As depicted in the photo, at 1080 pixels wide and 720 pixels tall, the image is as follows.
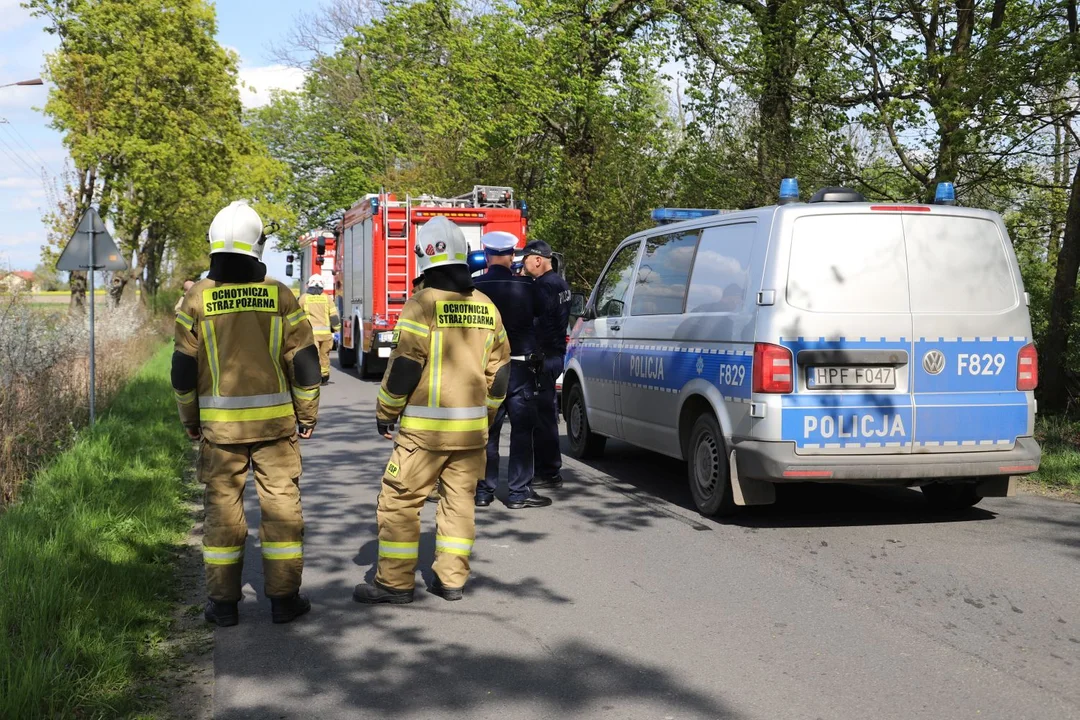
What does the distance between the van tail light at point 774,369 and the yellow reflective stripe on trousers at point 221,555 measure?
3.21 meters

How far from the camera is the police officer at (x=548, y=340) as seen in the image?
8.32 meters

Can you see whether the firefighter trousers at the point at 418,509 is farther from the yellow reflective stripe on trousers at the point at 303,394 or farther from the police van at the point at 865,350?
the police van at the point at 865,350

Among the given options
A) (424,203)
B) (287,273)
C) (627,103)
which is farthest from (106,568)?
(287,273)

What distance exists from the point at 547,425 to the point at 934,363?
2987mm

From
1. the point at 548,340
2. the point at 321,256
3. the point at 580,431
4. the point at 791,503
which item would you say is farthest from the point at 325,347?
the point at 791,503

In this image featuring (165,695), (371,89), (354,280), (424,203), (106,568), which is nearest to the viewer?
(165,695)

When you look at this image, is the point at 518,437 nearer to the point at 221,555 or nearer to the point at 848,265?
the point at 848,265

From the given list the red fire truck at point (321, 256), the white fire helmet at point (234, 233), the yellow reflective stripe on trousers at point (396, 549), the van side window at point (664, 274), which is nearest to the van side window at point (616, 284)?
the van side window at point (664, 274)

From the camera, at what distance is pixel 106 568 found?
17.8 feet

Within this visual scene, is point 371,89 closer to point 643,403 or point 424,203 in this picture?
point 424,203

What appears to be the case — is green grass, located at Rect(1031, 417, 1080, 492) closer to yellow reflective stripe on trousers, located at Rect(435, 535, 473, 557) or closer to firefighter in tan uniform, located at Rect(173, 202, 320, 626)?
yellow reflective stripe on trousers, located at Rect(435, 535, 473, 557)

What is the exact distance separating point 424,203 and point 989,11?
9.29 metres

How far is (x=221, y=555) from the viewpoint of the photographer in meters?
5.10

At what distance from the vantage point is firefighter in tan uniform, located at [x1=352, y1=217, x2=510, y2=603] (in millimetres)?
5352
